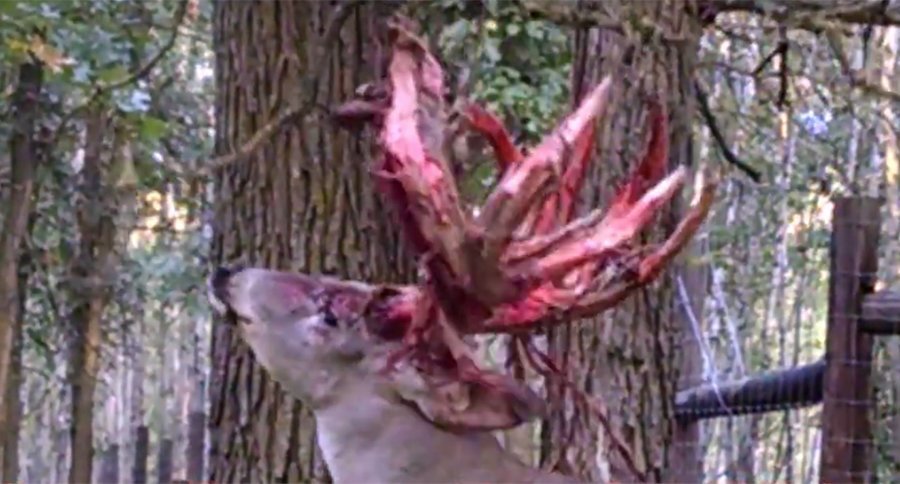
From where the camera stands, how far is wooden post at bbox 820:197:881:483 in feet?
8.45

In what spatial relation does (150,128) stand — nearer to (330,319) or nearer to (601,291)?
(330,319)

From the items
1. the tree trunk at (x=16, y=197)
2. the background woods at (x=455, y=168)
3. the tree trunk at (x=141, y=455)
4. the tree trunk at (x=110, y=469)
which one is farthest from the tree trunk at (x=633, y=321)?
the tree trunk at (x=110, y=469)

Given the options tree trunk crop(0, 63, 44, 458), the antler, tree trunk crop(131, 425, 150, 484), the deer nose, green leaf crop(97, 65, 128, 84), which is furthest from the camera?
tree trunk crop(131, 425, 150, 484)

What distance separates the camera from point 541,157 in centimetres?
117

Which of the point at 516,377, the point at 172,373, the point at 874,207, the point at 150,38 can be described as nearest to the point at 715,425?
the point at 150,38

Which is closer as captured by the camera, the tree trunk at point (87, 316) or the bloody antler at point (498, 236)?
the bloody antler at point (498, 236)

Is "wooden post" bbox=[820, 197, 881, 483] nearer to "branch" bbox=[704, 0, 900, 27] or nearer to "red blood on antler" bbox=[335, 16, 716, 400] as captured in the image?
"branch" bbox=[704, 0, 900, 27]

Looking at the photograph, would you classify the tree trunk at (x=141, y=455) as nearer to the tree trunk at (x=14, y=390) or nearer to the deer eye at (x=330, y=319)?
the tree trunk at (x=14, y=390)

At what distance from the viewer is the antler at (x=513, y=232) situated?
1.15 m

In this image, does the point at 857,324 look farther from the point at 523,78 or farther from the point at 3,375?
the point at 3,375

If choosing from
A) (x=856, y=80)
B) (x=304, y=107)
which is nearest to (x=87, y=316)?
(x=304, y=107)

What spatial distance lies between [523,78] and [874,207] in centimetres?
236

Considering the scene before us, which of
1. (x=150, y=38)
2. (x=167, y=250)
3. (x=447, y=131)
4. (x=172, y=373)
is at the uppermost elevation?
(x=150, y=38)

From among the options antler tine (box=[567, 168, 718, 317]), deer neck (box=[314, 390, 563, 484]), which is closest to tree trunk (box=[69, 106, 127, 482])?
deer neck (box=[314, 390, 563, 484])
